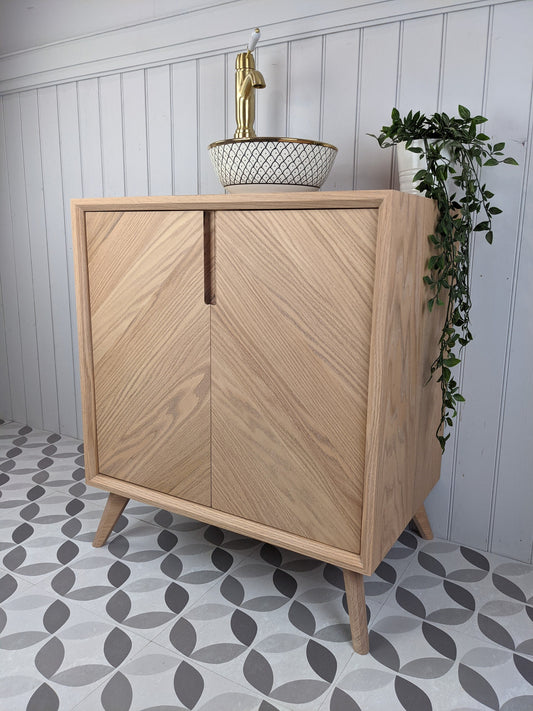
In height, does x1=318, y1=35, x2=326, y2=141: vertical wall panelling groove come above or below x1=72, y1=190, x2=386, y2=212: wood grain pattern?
above

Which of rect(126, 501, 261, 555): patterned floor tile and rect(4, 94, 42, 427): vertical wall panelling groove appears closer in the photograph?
rect(126, 501, 261, 555): patterned floor tile

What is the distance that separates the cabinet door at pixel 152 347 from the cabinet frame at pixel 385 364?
3 centimetres

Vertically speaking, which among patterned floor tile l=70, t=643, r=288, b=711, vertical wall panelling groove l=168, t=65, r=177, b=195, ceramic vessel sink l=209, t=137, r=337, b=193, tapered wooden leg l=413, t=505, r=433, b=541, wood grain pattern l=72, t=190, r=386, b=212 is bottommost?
patterned floor tile l=70, t=643, r=288, b=711

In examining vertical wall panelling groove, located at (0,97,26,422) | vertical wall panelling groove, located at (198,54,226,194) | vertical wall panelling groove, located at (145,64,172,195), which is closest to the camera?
vertical wall panelling groove, located at (198,54,226,194)

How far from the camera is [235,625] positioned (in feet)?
4.28

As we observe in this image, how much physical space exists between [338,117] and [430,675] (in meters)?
1.40

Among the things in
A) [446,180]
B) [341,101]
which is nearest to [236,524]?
[446,180]

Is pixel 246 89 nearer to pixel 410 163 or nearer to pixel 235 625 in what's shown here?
pixel 410 163

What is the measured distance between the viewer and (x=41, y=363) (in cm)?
244

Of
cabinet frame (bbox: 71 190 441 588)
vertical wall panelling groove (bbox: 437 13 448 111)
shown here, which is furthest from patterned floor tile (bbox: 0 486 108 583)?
vertical wall panelling groove (bbox: 437 13 448 111)

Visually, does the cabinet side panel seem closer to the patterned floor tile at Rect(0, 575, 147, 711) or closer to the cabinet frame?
the cabinet frame

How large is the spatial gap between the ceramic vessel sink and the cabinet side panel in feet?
0.89

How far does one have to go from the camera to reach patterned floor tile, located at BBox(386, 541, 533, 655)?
1.30 metres

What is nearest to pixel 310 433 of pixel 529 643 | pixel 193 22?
pixel 529 643
